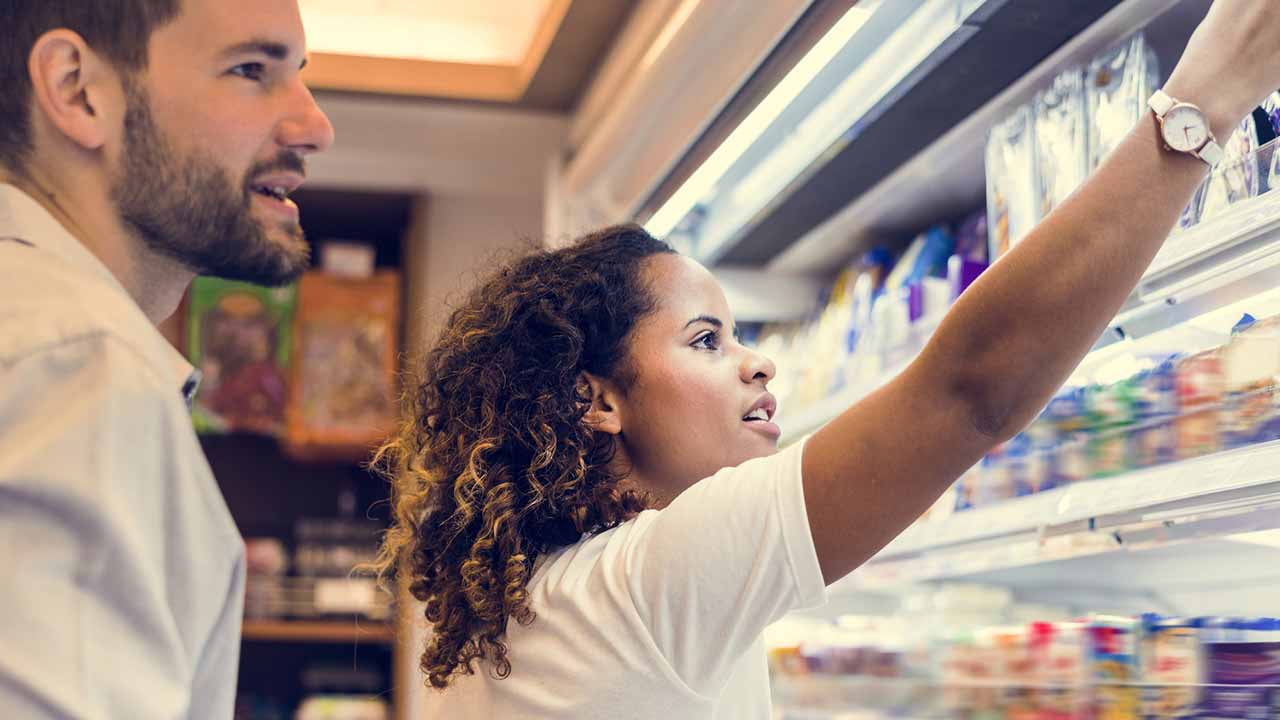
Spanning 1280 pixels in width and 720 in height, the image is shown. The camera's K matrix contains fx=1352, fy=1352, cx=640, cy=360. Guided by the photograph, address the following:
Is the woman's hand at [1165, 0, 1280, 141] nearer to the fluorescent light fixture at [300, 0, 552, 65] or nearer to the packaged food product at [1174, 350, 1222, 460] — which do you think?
the packaged food product at [1174, 350, 1222, 460]

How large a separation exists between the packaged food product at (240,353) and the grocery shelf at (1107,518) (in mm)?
2824

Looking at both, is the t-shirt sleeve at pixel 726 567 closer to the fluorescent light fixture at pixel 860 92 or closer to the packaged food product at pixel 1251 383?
the packaged food product at pixel 1251 383

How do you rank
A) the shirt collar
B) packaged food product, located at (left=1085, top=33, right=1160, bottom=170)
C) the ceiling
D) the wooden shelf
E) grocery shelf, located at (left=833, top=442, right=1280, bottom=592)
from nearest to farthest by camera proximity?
1. the shirt collar
2. grocery shelf, located at (left=833, top=442, right=1280, bottom=592)
3. packaged food product, located at (left=1085, top=33, right=1160, bottom=170)
4. the ceiling
5. the wooden shelf

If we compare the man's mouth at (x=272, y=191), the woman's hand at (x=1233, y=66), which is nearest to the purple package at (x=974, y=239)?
the woman's hand at (x=1233, y=66)

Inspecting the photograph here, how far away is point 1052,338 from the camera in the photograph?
104 cm

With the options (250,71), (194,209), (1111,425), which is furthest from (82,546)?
(1111,425)

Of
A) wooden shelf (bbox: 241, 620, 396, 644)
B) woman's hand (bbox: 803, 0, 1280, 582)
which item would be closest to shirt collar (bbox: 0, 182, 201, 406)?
woman's hand (bbox: 803, 0, 1280, 582)

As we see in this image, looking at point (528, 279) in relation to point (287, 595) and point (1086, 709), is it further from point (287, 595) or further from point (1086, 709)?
point (287, 595)

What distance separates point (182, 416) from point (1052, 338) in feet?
2.10

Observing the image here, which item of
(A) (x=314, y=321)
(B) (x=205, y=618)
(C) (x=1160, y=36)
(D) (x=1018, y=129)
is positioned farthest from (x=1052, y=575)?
(A) (x=314, y=321)

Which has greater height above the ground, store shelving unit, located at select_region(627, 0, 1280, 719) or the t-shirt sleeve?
store shelving unit, located at select_region(627, 0, 1280, 719)

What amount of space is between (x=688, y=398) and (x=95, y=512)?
2.28 ft

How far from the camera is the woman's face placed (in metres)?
1.41

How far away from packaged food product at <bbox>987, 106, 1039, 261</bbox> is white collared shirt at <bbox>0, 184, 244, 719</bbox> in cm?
112
